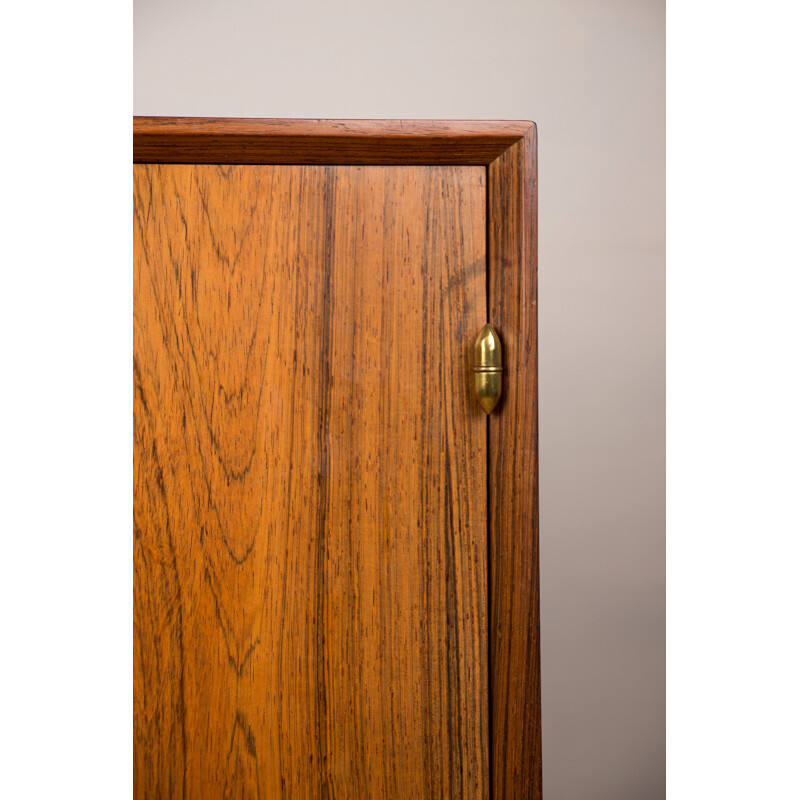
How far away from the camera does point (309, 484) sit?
757mm

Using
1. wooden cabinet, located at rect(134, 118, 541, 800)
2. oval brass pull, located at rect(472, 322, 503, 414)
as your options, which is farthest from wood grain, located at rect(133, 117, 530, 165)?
oval brass pull, located at rect(472, 322, 503, 414)

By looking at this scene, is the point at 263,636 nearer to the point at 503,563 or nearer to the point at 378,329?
the point at 503,563

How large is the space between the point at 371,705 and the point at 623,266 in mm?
784

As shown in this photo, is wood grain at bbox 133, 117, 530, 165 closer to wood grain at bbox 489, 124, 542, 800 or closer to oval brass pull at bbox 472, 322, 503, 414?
wood grain at bbox 489, 124, 542, 800

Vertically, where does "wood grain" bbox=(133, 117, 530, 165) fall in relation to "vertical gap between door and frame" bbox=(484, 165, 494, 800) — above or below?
above

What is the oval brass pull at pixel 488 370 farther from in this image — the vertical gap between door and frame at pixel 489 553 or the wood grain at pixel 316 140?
the wood grain at pixel 316 140

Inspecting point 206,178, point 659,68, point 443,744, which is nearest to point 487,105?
point 659,68

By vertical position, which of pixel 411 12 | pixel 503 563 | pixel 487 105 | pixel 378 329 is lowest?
pixel 503 563

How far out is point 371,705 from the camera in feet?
2.47

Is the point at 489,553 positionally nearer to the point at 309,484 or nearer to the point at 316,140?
the point at 309,484

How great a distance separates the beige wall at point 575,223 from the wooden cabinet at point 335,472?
4 centimetres

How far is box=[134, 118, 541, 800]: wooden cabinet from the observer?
0.74 meters

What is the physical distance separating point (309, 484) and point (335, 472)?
0.15 feet

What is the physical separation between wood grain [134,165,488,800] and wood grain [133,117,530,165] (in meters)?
0.02
